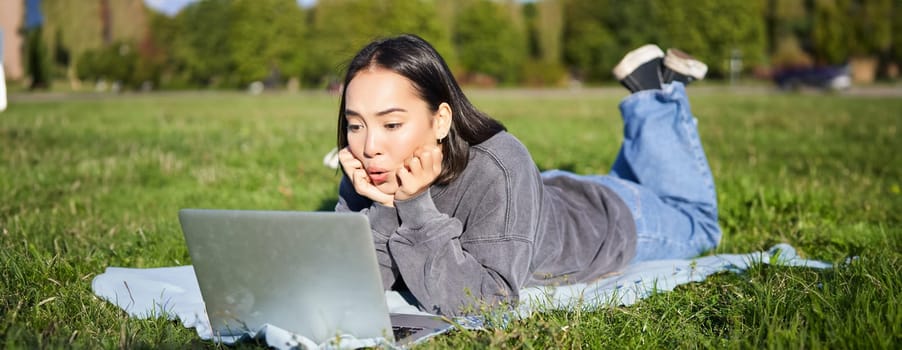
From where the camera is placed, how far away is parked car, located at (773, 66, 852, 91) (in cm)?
2925

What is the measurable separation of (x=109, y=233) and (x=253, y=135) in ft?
17.9

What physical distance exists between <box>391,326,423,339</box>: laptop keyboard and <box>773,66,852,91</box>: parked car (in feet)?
97.7

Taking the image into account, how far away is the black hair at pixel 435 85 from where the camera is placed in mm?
2508

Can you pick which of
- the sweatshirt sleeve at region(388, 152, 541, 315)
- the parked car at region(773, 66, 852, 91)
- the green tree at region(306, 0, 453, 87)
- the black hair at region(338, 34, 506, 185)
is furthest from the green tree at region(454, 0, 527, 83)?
the sweatshirt sleeve at region(388, 152, 541, 315)

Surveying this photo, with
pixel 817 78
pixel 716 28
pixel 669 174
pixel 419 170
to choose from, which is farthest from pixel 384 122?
pixel 716 28

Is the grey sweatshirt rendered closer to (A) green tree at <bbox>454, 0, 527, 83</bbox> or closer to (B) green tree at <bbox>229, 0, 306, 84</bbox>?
(A) green tree at <bbox>454, 0, 527, 83</bbox>

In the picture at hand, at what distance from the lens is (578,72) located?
48.8 meters

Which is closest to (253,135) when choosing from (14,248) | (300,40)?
(14,248)

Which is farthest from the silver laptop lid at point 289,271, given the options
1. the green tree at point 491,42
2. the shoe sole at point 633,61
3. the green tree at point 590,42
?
the green tree at point 491,42

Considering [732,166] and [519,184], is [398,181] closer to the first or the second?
[519,184]

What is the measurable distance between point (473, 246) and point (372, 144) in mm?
492

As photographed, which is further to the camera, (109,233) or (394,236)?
(109,233)

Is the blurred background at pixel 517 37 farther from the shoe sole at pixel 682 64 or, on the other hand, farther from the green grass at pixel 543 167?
the shoe sole at pixel 682 64

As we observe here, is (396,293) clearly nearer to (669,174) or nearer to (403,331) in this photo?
(403,331)
